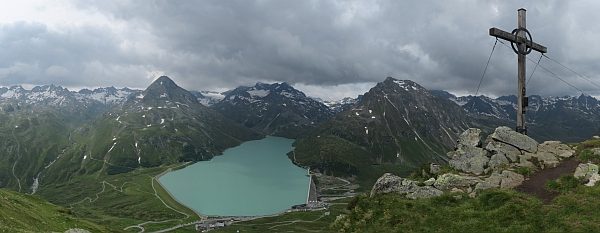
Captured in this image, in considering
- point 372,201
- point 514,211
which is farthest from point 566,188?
point 372,201

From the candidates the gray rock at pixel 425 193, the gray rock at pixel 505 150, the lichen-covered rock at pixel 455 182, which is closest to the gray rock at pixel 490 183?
the lichen-covered rock at pixel 455 182

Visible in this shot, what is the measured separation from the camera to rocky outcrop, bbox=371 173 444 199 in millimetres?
29106

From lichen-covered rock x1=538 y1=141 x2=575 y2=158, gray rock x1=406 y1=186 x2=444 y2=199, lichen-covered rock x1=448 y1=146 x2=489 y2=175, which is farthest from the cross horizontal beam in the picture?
gray rock x1=406 y1=186 x2=444 y2=199

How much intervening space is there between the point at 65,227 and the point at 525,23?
54.4 metres

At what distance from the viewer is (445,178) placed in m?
30.9

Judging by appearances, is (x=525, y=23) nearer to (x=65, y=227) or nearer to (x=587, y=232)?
(x=587, y=232)

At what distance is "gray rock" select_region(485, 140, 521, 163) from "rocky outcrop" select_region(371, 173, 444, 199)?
26.9 feet

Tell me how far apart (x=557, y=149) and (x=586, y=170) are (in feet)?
21.7

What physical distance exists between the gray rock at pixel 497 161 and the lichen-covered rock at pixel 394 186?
22.9 ft

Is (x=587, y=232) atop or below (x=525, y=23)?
below

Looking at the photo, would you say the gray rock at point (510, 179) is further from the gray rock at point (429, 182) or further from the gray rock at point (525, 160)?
the gray rock at point (429, 182)

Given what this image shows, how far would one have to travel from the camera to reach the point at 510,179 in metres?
29.7

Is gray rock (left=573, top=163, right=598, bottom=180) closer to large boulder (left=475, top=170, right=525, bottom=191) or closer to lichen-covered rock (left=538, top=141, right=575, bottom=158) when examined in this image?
large boulder (left=475, top=170, right=525, bottom=191)

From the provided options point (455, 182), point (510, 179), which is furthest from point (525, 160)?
point (455, 182)
